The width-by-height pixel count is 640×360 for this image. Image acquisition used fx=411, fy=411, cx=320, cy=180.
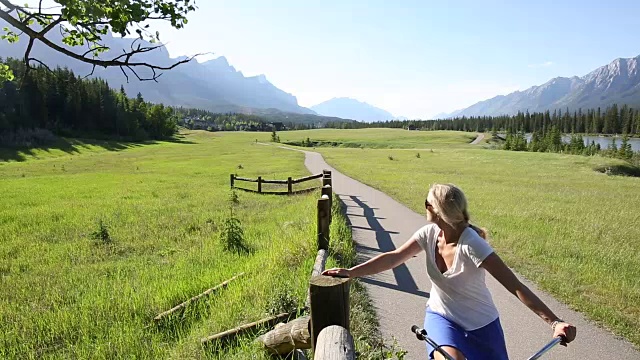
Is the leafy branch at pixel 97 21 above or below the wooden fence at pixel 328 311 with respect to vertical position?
above

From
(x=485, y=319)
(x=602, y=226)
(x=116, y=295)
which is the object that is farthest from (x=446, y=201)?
(x=602, y=226)

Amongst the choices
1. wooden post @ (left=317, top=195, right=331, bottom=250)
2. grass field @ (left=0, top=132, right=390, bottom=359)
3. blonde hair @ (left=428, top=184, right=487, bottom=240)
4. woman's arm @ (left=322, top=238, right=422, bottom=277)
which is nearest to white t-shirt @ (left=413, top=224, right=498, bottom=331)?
Answer: blonde hair @ (left=428, top=184, right=487, bottom=240)

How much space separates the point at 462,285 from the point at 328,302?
1.11 m

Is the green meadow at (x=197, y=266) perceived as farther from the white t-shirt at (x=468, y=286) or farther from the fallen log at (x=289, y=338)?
the white t-shirt at (x=468, y=286)

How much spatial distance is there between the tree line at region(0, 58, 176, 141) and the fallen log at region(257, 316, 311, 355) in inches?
2903

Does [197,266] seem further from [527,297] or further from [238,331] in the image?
[527,297]

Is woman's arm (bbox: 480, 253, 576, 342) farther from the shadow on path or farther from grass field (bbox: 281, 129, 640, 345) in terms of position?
the shadow on path

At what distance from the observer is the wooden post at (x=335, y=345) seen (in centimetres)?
274

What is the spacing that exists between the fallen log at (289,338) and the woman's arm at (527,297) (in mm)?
1636

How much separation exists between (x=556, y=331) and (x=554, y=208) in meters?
15.3

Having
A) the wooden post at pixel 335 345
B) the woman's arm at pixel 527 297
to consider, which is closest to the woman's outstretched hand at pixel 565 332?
the woman's arm at pixel 527 297

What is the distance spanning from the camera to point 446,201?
3283 millimetres

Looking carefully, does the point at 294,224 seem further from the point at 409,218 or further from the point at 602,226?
the point at 602,226

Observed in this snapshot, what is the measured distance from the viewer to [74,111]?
289 feet
